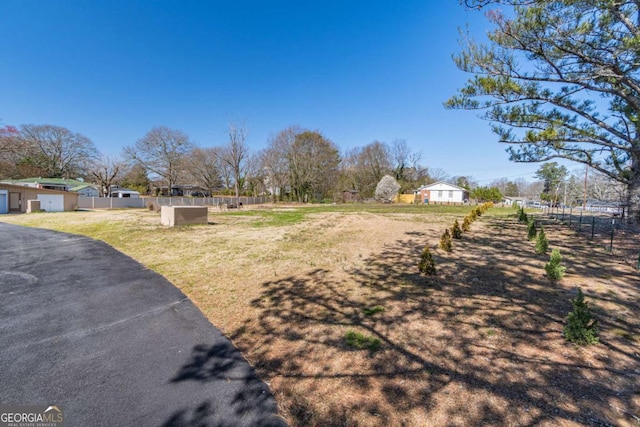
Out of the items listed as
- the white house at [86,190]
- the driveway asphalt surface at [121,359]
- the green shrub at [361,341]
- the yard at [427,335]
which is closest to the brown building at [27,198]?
the white house at [86,190]

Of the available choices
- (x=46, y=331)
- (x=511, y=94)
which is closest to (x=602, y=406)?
(x=46, y=331)

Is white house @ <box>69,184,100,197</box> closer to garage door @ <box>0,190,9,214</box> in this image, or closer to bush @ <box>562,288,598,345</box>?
garage door @ <box>0,190,9,214</box>

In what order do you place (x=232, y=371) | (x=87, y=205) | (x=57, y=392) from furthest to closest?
1. (x=87, y=205)
2. (x=232, y=371)
3. (x=57, y=392)

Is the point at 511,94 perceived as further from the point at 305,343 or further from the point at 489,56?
the point at 305,343

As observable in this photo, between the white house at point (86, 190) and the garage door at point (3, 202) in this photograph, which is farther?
the white house at point (86, 190)

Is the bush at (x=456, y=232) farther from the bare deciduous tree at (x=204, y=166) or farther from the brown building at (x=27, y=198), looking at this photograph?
the bare deciduous tree at (x=204, y=166)

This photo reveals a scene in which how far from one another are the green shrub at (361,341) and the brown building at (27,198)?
3116cm

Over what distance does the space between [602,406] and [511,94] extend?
6807 millimetres

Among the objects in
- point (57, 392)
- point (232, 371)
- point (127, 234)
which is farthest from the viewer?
point (127, 234)

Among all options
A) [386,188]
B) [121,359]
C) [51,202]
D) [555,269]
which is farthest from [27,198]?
[386,188]

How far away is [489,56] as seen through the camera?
19.9ft

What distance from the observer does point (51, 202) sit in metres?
22.6

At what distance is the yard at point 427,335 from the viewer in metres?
2.06

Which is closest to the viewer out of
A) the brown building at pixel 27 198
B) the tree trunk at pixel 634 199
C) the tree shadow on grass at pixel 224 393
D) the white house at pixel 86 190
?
the tree shadow on grass at pixel 224 393
